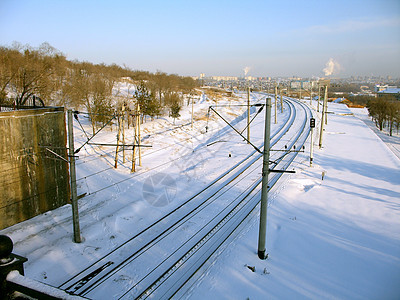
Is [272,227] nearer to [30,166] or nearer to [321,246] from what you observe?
[321,246]

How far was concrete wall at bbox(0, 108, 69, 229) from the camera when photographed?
1081 cm

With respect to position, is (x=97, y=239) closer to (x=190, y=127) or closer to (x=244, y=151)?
(x=244, y=151)

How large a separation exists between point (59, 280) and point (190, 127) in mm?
26198

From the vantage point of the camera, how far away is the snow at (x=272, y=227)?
333 inches

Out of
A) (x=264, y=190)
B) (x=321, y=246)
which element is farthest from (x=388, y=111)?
(x=264, y=190)

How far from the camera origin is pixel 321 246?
10.5 metres

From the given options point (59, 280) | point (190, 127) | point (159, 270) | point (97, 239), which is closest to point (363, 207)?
point (159, 270)

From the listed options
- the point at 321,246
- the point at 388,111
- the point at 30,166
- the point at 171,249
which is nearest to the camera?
the point at 171,249

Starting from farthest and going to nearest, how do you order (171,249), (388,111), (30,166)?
(388,111) < (30,166) < (171,249)

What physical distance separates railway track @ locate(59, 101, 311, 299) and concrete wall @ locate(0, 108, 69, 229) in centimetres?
424

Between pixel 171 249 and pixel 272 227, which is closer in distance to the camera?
pixel 171 249

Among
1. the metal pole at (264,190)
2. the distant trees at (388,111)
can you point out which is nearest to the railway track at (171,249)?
the metal pole at (264,190)

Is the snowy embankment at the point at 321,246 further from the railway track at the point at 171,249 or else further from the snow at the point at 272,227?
the railway track at the point at 171,249

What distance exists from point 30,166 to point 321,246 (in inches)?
454
